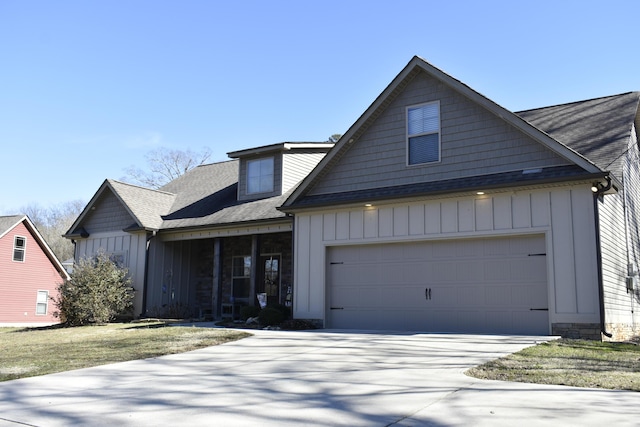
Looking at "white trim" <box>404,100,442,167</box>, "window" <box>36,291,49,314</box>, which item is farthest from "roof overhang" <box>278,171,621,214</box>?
"window" <box>36,291,49,314</box>

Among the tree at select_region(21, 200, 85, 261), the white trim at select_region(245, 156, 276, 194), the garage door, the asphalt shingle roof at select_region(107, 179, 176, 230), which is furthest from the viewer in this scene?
the tree at select_region(21, 200, 85, 261)

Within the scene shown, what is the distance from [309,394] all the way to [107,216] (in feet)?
54.5

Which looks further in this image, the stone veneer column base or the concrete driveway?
the stone veneer column base

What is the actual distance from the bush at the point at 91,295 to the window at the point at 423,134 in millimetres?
10067

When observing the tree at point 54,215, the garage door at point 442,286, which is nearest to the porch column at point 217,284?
the garage door at point 442,286

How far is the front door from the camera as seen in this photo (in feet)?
64.8

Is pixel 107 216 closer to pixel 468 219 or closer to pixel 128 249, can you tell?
pixel 128 249

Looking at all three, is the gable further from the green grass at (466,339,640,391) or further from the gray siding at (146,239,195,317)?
the green grass at (466,339,640,391)

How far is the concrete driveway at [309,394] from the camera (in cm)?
558

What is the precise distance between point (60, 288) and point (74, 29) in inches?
308

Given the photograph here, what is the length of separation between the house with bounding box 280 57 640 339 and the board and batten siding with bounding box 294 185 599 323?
0.08 ft

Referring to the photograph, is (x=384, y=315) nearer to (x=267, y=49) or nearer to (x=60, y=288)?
(x=267, y=49)

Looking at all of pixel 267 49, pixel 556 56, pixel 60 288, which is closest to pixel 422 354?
pixel 556 56

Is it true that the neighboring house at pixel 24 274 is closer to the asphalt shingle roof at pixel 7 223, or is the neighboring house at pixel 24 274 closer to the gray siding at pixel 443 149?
the asphalt shingle roof at pixel 7 223
